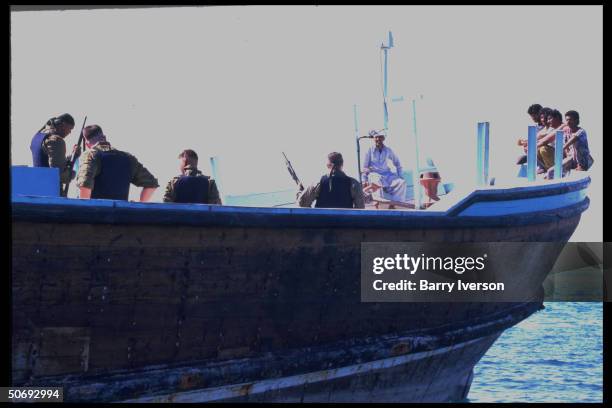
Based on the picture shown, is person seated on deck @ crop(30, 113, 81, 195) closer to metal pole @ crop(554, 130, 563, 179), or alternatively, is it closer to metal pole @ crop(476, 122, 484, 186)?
metal pole @ crop(476, 122, 484, 186)

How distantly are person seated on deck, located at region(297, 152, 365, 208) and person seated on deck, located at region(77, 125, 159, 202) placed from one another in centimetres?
164

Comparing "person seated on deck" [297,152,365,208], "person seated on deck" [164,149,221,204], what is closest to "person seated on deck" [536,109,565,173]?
"person seated on deck" [297,152,365,208]

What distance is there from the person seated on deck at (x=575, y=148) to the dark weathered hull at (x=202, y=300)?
8.79 feet

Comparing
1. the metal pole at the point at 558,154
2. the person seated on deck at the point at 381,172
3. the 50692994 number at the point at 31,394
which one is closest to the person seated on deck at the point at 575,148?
the metal pole at the point at 558,154

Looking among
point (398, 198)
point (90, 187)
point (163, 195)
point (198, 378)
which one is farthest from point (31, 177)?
point (398, 198)

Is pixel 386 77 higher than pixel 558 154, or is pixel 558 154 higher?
pixel 386 77

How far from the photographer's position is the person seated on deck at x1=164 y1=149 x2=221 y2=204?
31.9 ft

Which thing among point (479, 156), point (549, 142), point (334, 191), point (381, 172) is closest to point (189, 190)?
point (334, 191)

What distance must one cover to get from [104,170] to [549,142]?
565 centimetres

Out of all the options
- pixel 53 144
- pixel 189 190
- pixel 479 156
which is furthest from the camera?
pixel 479 156

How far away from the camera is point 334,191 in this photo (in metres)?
10.5

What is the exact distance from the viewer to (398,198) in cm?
1230

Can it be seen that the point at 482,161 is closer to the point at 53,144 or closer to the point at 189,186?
the point at 189,186

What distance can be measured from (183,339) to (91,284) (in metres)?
0.88
